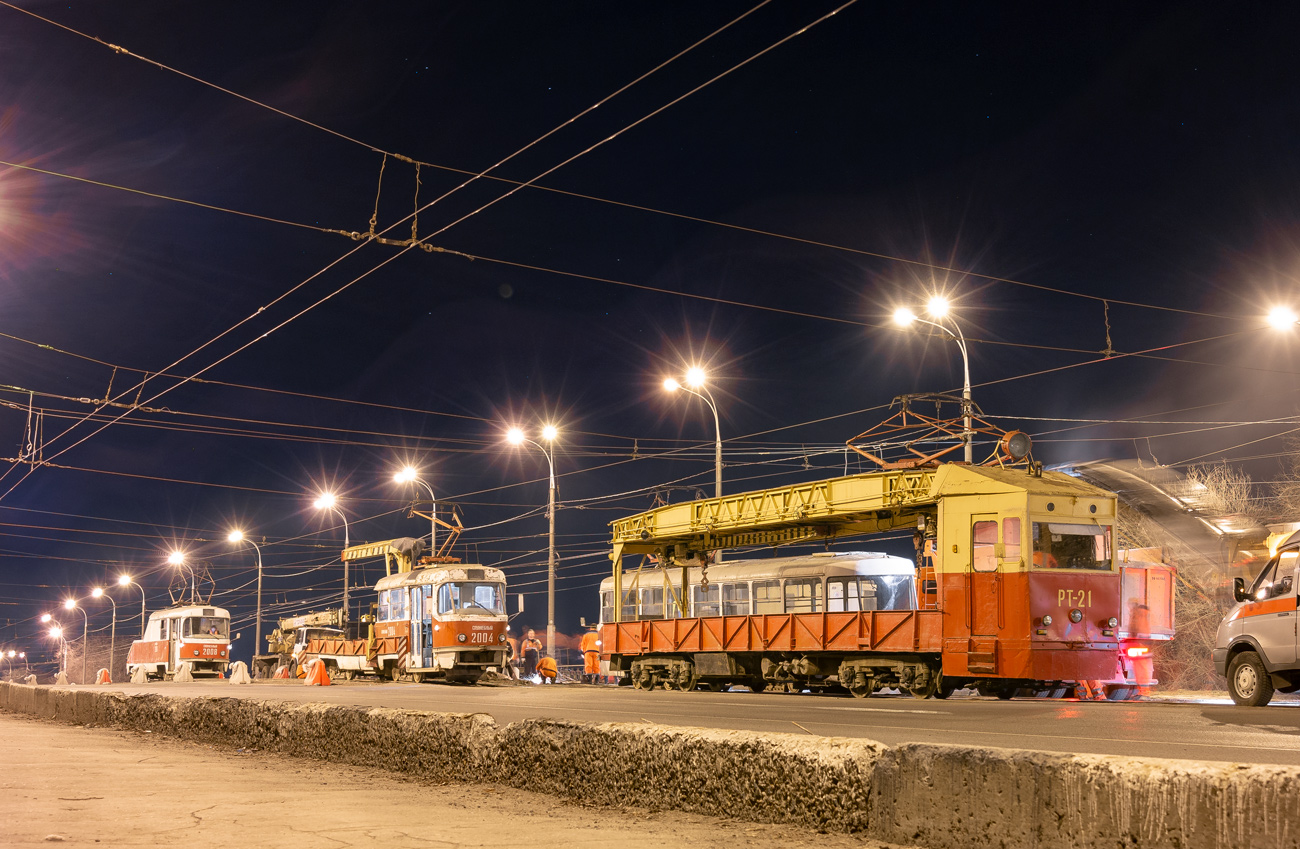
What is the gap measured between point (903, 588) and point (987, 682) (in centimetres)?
827

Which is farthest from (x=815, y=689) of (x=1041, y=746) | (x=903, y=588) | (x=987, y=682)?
(x=1041, y=746)

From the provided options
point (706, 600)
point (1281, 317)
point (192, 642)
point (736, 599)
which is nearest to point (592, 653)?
point (706, 600)

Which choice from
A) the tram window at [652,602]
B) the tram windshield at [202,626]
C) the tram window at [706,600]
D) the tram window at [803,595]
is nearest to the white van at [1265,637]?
the tram window at [803,595]

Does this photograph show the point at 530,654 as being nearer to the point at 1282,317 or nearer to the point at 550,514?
the point at 550,514

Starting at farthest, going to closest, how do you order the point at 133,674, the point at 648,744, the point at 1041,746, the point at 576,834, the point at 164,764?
the point at 133,674
the point at 164,764
the point at 1041,746
the point at 648,744
the point at 576,834

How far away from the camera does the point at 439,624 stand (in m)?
34.3

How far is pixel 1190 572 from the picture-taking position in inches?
1506

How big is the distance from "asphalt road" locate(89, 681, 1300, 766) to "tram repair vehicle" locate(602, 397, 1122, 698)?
131 centimetres

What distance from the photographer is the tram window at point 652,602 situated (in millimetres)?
34281

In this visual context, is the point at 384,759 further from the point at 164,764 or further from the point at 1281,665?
the point at 1281,665

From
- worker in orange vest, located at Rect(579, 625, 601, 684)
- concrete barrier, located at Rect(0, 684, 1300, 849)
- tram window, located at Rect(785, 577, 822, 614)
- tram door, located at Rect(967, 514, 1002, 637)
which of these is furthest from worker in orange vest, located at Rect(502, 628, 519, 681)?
concrete barrier, located at Rect(0, 684, 1300, 849)

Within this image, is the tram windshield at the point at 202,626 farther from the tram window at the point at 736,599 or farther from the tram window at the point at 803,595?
the tram window at the point at 803,595

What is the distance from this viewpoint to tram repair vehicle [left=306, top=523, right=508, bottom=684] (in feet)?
112

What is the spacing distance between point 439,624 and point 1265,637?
968 inches
